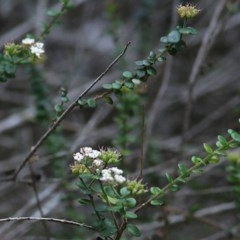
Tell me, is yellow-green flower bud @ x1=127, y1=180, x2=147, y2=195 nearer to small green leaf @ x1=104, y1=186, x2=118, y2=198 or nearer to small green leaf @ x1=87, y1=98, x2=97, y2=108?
small green leaf @ x1=104, y1=186, x2=118, y2=198

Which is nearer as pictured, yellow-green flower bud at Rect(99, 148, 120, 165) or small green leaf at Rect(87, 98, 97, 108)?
yellow-green flower bud at Rect(99, 148, 120, 165)

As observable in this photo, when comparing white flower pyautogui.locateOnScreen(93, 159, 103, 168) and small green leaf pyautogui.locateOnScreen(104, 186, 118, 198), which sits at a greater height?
white flower pyautogui.locateOnScreen(93, 159, 103, 168)

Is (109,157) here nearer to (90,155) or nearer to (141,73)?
(90,155)

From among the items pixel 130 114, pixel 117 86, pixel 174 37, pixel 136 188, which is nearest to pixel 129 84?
pixel 117 86

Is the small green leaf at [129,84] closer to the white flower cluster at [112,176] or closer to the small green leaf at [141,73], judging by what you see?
the small green leaf at [141,73]

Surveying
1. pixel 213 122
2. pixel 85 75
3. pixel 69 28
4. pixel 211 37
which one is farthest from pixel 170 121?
pixel 211 37

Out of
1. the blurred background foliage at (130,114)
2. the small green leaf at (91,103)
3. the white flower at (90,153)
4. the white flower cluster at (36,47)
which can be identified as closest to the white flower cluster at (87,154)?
the white flower at (90,153)

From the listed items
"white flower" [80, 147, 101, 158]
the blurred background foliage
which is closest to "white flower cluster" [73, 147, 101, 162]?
"white flower" [80, 147, 101, 158]

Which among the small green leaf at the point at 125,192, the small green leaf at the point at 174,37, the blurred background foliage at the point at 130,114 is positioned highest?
the blurred background foliage at the point at 130,114

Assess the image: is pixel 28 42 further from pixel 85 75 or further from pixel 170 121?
pixel 85 75

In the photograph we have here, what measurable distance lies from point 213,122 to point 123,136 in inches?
49.5

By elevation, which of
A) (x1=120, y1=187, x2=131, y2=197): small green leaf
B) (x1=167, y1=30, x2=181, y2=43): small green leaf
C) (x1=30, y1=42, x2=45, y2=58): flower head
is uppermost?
(x1=30, y1=42, x2=45, y2=58): flower head

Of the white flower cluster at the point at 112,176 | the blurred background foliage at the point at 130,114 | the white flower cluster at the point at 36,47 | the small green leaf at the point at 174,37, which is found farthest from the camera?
the blurred background foliage at the point at 130,114

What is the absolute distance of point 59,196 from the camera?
2100mm
